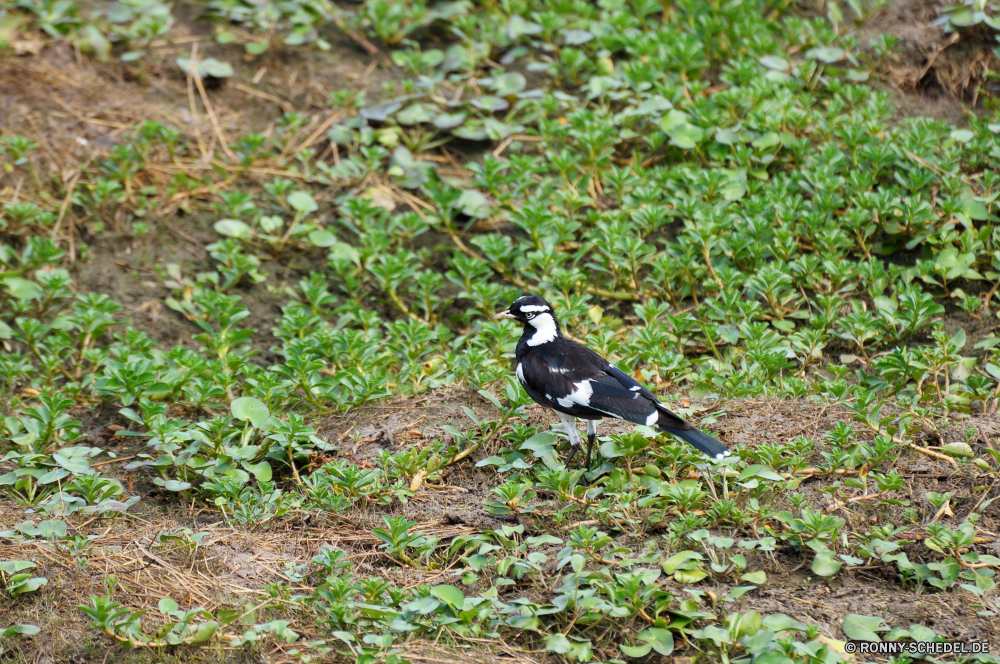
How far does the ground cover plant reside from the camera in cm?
362

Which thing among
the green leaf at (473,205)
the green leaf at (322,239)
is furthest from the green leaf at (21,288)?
the green leaf at (473,205)

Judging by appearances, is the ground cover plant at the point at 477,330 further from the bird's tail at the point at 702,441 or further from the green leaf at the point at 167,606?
the bird's tail at the point at 702,441

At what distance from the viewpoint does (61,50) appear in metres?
7.70

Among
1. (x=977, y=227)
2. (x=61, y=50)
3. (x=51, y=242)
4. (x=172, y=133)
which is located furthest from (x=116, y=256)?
(x=977, y=227)

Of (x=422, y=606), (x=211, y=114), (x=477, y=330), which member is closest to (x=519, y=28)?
(x=211, y=114)

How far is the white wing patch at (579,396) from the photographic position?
4.34 metres

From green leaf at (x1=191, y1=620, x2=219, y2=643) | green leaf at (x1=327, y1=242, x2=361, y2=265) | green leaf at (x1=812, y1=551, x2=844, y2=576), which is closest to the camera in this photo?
green leaf at (x1=191, y1=620, x2=219, y2=643)

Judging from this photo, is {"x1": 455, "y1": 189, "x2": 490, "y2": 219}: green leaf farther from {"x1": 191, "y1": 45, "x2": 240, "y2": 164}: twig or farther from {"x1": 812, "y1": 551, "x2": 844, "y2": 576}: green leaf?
{"x1": 812, "y1": 551, "x2": 844, "y2": 576}: green leaf

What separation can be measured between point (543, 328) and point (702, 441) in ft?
4.09

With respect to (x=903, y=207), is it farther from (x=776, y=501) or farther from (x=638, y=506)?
(x=638, y=506)

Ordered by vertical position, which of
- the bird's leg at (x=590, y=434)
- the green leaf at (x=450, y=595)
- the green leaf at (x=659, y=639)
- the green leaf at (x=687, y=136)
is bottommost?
the green leaf at (x=450, y=595)

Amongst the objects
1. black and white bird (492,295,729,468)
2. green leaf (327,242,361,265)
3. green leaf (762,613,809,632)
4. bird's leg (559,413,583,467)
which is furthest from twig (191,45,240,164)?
green leaf (762,613,809,632)

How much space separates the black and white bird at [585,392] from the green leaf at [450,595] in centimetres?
116

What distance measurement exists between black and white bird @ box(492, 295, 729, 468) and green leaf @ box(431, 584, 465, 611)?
3.79 ft
